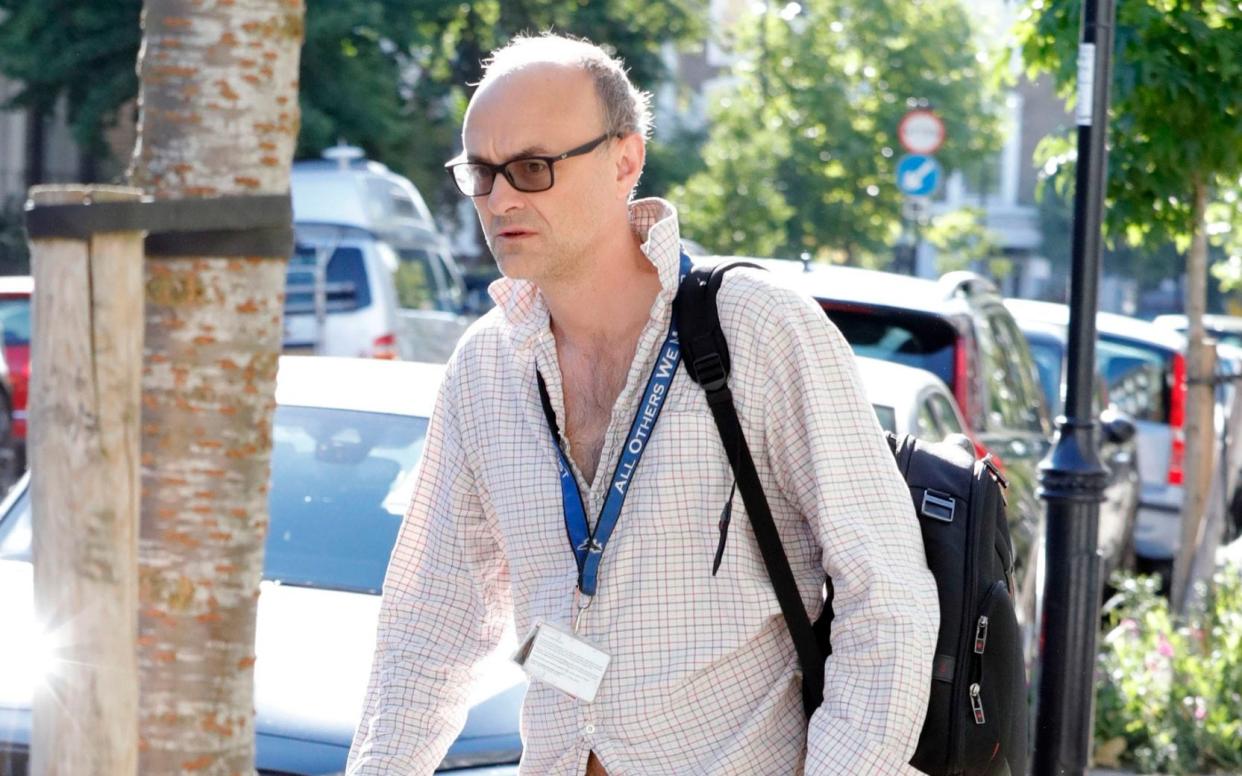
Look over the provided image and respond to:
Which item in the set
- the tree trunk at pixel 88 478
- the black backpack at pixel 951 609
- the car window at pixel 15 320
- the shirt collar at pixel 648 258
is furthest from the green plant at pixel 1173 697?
the car window at pixel 15 320

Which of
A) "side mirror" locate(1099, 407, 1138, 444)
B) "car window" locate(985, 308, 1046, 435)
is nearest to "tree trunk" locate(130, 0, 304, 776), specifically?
"car window" locate(985, 308, 1046, 435)

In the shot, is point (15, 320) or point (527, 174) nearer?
point (527, 174)

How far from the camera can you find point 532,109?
254 centimetres

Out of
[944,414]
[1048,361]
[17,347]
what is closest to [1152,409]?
[1048,361]

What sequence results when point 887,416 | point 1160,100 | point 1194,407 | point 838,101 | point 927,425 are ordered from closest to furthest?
1. point 887,416
2. point 927,425
3. point 1160,100
4. point 1194,407
5. point 838,101

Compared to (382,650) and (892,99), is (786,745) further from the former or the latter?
(892,99)

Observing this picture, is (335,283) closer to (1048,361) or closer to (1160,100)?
(1048,361)

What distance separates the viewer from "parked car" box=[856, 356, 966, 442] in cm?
626

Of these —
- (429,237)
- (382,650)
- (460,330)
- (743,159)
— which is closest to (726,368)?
(382,650)

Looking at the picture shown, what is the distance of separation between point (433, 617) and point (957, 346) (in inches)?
212

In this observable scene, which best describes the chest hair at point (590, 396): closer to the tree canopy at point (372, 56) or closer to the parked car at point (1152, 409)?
the parked car at point (1152, 409)

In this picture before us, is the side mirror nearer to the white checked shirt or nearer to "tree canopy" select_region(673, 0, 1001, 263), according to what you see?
the white checked shirt

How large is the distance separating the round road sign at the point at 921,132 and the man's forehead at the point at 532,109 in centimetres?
1667

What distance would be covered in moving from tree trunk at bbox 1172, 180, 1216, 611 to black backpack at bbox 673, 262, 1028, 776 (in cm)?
637
